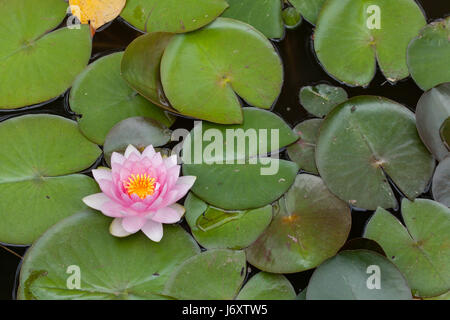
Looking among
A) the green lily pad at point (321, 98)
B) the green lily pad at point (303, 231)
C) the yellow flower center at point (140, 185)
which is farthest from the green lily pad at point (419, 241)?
the yellow flower center at point (140, 185)

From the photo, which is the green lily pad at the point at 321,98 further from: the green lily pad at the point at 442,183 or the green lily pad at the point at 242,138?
the green lily pad at the point at 442,183

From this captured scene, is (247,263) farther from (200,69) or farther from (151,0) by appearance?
(151,0)

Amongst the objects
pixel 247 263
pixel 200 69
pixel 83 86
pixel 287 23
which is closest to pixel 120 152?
pixel 83 86

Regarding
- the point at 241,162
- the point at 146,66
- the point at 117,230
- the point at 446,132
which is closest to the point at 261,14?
the point at 146,66

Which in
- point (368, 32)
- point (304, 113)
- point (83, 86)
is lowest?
point (304, 113)

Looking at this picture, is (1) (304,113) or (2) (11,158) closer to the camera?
(2) (11,158)

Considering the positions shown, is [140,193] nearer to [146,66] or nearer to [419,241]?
[146,66]
